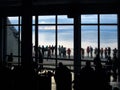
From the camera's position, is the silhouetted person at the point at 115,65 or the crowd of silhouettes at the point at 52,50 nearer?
the silhouetted person at the point at 115,65

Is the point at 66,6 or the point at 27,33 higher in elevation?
the point at 66,6

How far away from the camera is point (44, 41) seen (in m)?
17.8

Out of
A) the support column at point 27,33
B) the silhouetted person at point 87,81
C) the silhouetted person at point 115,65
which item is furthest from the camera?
the silhouetted person at point 115,65

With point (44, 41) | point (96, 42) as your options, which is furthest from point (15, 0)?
point (96, 42)

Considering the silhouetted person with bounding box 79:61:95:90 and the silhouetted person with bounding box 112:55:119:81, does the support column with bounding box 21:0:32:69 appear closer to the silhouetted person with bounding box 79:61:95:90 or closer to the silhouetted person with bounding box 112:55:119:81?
the silhouetted person with bounding box 79:61:95:90

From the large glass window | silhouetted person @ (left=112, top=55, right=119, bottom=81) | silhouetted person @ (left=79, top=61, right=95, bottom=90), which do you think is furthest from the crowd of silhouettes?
silhouetted person @ (left=79, top=61, right=95, bottom=90)

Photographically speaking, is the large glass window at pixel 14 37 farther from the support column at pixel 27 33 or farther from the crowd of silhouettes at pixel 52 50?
the support column at pixel 27 33

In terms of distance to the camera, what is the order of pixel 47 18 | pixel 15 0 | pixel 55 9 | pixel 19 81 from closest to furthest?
pixel 19 81
pixel 15 0
pixel 55 9
pixel 47 18

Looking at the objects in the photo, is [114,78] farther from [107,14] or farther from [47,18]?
[47,18]

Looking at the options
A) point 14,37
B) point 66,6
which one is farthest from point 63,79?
point 14,37

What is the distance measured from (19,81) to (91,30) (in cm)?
916

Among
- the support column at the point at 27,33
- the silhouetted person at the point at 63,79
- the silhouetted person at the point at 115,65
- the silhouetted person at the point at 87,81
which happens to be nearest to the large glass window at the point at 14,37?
the silhouetted person at the point at 115,65

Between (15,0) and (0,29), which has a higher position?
(15,0)

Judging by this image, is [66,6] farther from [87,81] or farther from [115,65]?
[87,81]
